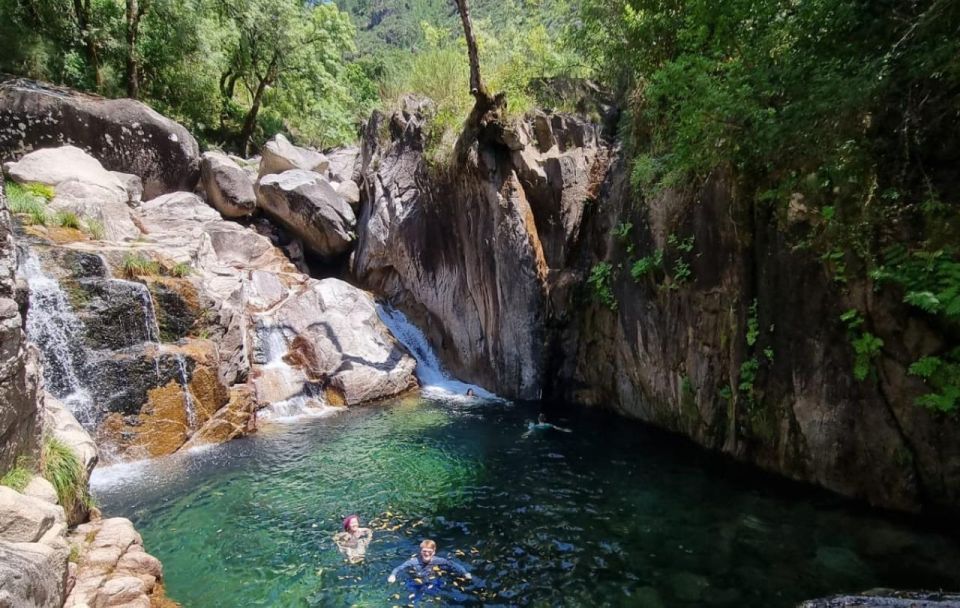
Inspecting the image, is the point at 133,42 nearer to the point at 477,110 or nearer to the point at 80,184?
the point at 80,184

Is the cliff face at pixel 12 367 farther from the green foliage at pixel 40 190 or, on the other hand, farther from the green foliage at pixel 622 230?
the green foliage at pixel 40 190

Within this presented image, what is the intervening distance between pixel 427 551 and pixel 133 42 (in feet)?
64.3

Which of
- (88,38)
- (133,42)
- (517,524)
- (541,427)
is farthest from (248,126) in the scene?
(517,524)

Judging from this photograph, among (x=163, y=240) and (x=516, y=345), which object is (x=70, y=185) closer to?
(x=163, y=240)

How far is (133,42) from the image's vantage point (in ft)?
56.9

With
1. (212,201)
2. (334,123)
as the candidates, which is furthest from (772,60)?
(334,123)

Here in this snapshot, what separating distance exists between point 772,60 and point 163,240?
13580mm

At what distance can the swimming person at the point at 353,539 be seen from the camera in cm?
632

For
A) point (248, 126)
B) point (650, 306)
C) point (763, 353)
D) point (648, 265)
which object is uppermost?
point (248, 126)

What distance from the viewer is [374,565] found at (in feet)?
19.8

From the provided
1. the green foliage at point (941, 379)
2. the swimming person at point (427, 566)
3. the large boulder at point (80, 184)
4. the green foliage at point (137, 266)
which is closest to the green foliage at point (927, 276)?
the green foliage at point (941, 379)

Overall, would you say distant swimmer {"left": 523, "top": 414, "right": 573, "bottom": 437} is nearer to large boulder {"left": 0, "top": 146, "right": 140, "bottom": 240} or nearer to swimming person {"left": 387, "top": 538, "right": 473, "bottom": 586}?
swimming person {"left": 387, "top": 538, "right": 473, "bottom": 586}

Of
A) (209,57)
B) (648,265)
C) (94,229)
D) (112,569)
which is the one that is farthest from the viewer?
(209,57)

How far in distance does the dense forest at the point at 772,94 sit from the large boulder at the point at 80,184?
4.81 metres
